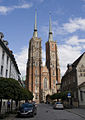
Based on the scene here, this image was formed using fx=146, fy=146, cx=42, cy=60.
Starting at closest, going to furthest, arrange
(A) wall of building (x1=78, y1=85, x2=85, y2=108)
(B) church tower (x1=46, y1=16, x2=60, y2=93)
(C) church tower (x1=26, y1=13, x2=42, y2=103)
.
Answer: (A) wall of building (x1=78, y1=85, x2=85, y2=108) → (C) church tower (x1=26, y1=13, x2=42, y2=103) → (B) church tower (x1=46, y1=16, x2=60, y2=93)

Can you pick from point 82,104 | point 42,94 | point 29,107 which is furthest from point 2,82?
point 42,94

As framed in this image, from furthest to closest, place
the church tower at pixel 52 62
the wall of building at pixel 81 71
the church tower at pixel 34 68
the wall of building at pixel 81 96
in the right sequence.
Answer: the church tower at pixel 52 62
the church tower at pixel 34 68
the wall of building at pixel 81 71
the wall of building at pixel 81 96

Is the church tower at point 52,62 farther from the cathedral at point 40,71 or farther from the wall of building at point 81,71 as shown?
the wall of building at point 81,71

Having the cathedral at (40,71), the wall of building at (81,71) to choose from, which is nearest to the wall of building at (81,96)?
the wall of building at (81,71)

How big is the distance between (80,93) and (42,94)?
158ft

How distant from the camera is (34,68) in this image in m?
84.7

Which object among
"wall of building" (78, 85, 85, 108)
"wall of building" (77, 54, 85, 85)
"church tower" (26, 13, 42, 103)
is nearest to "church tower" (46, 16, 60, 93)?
"church tower" (26, 13, 42, 103)

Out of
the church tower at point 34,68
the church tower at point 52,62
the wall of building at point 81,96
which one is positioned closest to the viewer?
the wall of building at point 81,96

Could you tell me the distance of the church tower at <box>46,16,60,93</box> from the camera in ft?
280

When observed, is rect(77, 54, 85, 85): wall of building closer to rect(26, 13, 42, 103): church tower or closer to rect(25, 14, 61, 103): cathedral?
rect(25, 14, 61, 103): cathedral

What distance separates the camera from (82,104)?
32719 millimetres

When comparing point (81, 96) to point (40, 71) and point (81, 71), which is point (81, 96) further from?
point (40, 71)

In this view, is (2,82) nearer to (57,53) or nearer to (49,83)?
(49,83)

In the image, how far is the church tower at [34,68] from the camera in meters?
81.9
